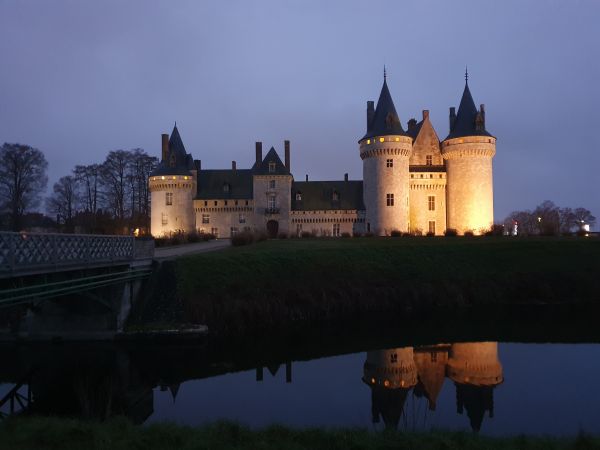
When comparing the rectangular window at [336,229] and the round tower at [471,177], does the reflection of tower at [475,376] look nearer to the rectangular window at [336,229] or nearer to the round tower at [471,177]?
the round tower at [471,177]

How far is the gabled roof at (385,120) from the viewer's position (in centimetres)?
3953

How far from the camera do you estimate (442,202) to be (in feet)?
138

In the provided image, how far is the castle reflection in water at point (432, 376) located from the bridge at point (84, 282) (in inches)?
320

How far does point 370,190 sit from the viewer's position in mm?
40625

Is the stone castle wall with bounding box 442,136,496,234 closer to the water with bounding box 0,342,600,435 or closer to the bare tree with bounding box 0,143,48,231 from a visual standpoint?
the water with bounding box 0,342,600,435

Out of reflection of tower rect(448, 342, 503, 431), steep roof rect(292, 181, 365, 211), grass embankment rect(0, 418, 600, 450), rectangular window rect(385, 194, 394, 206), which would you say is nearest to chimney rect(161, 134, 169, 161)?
steep roof rect(292, 181, 365, 211)

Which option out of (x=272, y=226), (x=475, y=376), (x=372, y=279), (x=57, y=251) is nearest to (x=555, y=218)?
(x=272, y=226)

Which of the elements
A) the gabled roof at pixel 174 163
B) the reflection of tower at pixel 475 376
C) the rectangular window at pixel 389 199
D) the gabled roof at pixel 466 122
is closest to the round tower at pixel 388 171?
the rectangular window at pixel 389 199

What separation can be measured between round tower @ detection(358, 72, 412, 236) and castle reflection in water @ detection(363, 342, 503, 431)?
2372 cm

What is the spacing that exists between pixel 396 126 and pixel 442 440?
117 feet

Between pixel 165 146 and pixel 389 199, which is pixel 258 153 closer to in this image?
pixel 165 146

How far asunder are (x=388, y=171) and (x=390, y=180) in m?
0.79

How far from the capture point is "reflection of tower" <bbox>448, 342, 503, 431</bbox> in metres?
10.6

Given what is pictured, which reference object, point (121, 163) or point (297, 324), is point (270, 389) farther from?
point (121, 163)
